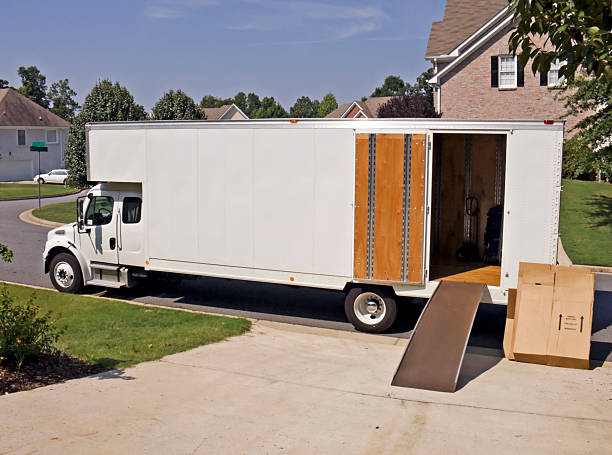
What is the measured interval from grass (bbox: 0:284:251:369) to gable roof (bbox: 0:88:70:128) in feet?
190

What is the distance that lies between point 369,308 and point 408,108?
93.4 feet

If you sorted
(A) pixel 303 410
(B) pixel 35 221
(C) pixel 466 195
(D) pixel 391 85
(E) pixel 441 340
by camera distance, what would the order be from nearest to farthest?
(A) pixel 303 410 < (E) pixel 441 340 < (C) pixel 466 195 < (B) pixel 35 221 < (D) pixel 391 85

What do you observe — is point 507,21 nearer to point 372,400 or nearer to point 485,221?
point 485,221

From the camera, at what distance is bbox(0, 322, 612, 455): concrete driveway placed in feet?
21.7

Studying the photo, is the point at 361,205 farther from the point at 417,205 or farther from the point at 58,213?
the point at 58,213

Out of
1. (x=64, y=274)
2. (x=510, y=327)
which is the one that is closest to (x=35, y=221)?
(x=64, y=274)

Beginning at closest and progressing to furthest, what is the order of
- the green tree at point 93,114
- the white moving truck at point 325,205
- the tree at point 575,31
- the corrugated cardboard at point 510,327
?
the tree at point 575,31, the corrugated cardboard at point 510,327, the white moving truck at point 325,205, the green tree at point 93,114

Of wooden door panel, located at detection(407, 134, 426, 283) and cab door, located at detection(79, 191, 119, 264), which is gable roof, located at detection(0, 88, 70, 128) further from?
wooden door panel, located at detection(407, 134, 426, 283)

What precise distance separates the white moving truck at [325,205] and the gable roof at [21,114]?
189 ft

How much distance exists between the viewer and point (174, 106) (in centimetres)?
Answer: 3378

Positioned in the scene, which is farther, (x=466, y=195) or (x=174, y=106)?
(x=174, y=106)

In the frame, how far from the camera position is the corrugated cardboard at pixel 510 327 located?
10.5 metres

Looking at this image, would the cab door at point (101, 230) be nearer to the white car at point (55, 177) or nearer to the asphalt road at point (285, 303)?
the asphalt road at point (285, 303)

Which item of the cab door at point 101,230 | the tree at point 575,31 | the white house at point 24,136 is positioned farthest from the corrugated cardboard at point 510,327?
the white house at point 24,136
